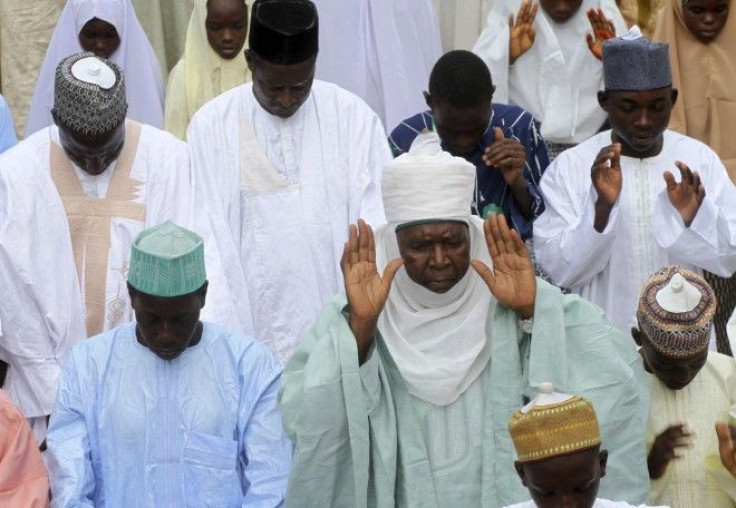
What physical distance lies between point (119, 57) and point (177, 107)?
58 centimetres

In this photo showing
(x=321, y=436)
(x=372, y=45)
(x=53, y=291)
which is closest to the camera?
(x=321, y=436)

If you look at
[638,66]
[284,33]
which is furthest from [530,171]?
[284,33]

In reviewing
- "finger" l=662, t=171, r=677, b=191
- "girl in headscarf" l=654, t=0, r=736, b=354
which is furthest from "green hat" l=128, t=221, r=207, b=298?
"girl in headscarf" l=654, t=0, r=736, b=354

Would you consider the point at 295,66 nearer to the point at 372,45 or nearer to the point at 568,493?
the point at 372,45

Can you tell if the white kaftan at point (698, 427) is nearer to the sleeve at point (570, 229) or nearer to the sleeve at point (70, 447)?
the sleeve at point (570, 229)

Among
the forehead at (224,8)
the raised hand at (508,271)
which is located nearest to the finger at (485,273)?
the raised hand at (508,271)

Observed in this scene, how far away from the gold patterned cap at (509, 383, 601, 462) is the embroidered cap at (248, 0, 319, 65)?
10.4ft

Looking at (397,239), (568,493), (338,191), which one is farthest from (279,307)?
(568,493)

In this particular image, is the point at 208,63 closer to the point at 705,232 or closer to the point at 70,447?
the point at 705,232

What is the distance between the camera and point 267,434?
809 cm

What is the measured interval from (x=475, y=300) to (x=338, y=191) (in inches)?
76.6

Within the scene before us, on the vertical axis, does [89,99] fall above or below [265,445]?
above

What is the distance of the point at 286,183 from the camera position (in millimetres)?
9617

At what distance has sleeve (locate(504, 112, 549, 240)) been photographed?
9766mm
